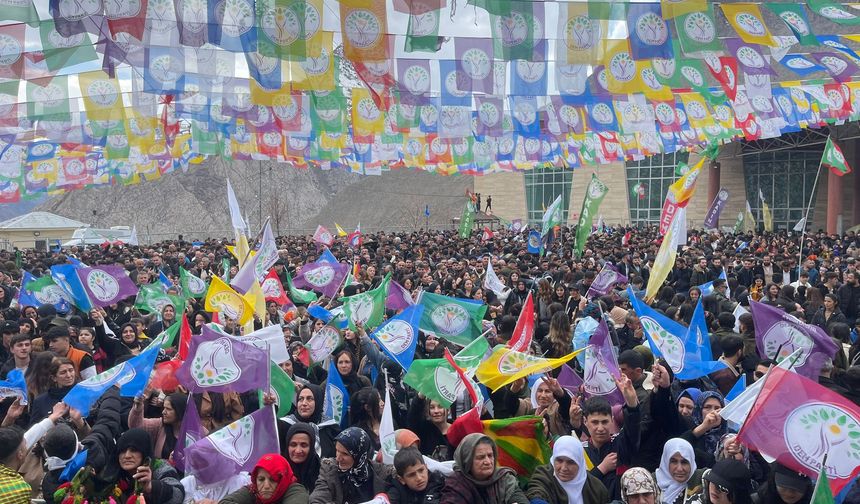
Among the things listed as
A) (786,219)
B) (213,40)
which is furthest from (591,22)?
(786,219)

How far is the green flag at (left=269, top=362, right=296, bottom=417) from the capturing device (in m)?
6.43

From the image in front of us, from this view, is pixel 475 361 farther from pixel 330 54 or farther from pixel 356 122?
pixel 356 122

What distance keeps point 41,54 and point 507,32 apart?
7226mm

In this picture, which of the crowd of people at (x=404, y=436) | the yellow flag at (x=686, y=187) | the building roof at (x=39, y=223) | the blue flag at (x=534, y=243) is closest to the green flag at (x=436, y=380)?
the crowd of people at (x=404, y=436)

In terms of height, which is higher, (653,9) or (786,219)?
(653,9)

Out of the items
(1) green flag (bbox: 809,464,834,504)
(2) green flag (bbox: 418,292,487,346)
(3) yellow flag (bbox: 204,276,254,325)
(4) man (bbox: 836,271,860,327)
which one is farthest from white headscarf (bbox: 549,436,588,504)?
(4) man (bbox: 836,271,860,327)

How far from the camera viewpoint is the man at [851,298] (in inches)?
436

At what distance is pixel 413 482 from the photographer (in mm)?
4625

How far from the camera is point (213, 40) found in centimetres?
1154

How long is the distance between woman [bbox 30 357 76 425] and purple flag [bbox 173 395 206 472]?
116 centimetres

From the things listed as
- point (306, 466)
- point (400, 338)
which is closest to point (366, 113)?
point (400, 338)

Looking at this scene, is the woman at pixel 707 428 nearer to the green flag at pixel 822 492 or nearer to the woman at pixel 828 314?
the green flag at pixel 822 492

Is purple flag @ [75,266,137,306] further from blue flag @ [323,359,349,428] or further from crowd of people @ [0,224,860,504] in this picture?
blue flag @ [323,359,349,428]

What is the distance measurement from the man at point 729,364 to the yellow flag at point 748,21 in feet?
20.2
